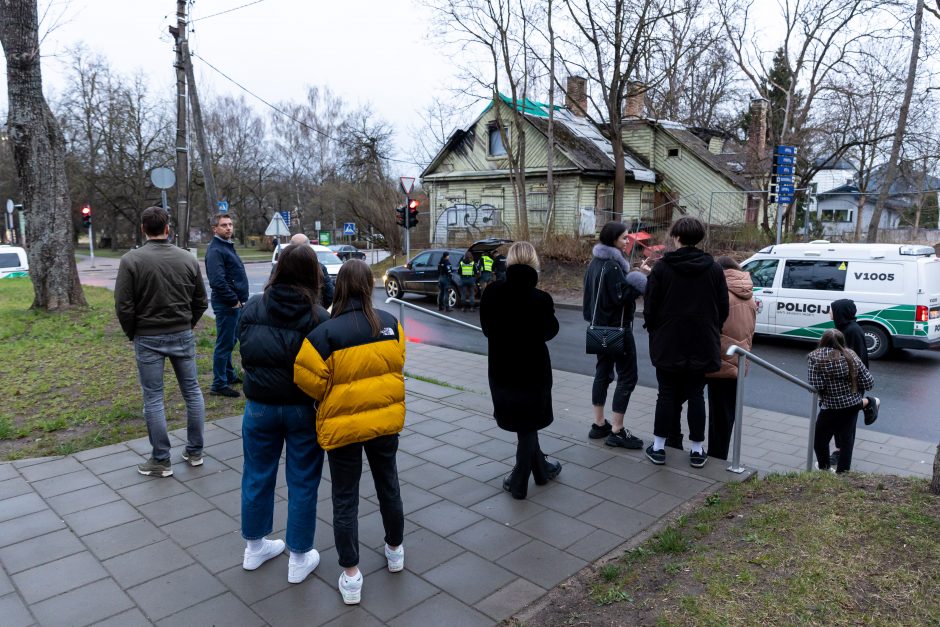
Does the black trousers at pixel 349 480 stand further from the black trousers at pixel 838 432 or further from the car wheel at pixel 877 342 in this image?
the car wheel at pixel 877 342

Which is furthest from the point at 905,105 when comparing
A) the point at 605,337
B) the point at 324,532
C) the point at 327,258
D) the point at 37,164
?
the point at 37,164

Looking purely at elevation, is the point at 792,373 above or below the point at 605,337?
below

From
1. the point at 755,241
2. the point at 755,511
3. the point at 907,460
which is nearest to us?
the point at 755,511

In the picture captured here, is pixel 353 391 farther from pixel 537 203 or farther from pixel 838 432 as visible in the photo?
pixel 537 203

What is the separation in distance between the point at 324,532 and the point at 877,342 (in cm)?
1010

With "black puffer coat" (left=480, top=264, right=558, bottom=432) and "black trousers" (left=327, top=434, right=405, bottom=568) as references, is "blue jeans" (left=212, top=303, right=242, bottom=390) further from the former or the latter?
"black trousers" (left=327, top=434, right=405, bottom=568)

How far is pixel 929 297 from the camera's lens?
10211mm

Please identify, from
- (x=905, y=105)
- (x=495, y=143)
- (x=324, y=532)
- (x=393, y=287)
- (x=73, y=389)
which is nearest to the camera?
(x=324, y=532)

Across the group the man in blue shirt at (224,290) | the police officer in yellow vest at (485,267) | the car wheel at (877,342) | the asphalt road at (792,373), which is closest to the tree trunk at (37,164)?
the asphalt road at (792,373)

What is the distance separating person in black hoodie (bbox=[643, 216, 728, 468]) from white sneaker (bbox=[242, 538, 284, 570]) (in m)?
2.79

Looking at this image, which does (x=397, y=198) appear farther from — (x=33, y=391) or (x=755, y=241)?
(x=33, y=391)

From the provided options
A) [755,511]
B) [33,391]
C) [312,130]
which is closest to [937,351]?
[755,511]

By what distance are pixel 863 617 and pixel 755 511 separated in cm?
124

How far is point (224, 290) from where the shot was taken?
6.74 meters
